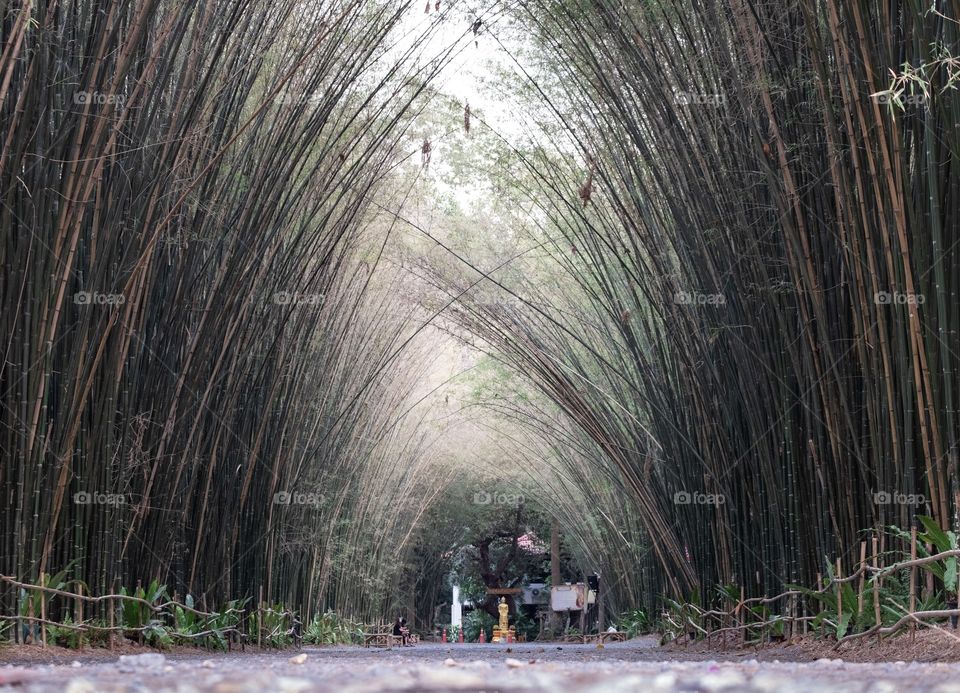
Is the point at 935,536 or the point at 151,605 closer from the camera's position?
the point at 935,536

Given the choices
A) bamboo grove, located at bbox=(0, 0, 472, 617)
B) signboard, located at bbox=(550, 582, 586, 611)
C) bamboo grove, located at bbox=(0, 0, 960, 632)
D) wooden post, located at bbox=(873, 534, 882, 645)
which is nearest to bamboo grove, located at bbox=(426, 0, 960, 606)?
bamboo grove, located at bbox=(0, 0, 960, 632)

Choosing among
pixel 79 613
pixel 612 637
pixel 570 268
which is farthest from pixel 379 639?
pixel 79 613

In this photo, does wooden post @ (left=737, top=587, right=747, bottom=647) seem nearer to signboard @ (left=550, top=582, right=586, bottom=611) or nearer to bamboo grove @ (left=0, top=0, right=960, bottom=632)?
bamboo grove @ (left=0, top=0, right=960, bottom=632)

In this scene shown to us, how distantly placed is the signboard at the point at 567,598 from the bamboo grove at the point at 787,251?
10067mm

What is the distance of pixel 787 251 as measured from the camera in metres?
4.22

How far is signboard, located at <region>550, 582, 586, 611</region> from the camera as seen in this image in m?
16.8

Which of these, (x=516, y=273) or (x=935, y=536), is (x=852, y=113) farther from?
(x=516, y=273)

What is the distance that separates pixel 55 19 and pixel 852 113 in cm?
287

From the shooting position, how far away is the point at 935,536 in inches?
125

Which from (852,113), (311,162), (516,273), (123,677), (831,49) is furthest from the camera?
(516,273)

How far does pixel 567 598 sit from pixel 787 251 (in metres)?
13.4

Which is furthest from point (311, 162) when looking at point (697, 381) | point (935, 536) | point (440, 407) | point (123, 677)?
point (440, 407)

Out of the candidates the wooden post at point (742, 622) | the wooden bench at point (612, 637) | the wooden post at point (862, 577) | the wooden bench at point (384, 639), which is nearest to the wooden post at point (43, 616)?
the wooden post at point (862, 577)

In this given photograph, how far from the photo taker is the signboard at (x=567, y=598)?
661 inches
